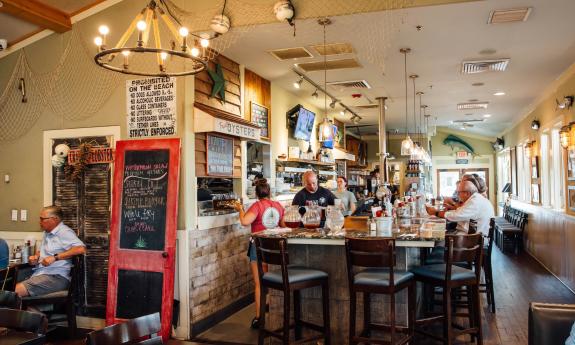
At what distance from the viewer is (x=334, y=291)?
4.09 m

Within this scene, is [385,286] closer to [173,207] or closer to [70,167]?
[173,207]

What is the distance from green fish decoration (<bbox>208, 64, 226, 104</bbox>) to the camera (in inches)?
212

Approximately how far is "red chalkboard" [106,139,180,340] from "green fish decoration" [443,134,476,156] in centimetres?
1380

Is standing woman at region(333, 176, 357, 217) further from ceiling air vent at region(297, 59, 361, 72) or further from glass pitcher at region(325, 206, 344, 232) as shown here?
glass pitcher at region(325, 206, 344, 232)

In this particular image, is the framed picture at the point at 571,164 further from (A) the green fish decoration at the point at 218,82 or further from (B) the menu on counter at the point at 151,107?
(B) the menu on counter at the point at 151,107

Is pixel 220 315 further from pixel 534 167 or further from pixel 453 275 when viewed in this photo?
pixel 534 167

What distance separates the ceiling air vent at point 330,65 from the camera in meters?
6.44

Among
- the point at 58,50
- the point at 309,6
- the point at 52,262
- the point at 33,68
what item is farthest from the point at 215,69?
the point at 52,262

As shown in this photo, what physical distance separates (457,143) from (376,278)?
568 inches

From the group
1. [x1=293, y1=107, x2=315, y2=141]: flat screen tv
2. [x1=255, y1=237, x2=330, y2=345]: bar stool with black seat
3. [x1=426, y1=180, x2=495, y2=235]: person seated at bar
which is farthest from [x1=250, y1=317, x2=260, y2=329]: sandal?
[x1=293, y1=107, x2=315, y2=141]: flat screen tv

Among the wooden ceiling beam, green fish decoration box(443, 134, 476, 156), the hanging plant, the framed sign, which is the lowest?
the hanging plant

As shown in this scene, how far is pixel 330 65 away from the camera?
21.7 feet

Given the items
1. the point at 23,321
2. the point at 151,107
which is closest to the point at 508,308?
the point at 151,107

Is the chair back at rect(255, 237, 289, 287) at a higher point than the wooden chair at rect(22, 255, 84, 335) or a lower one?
higher
